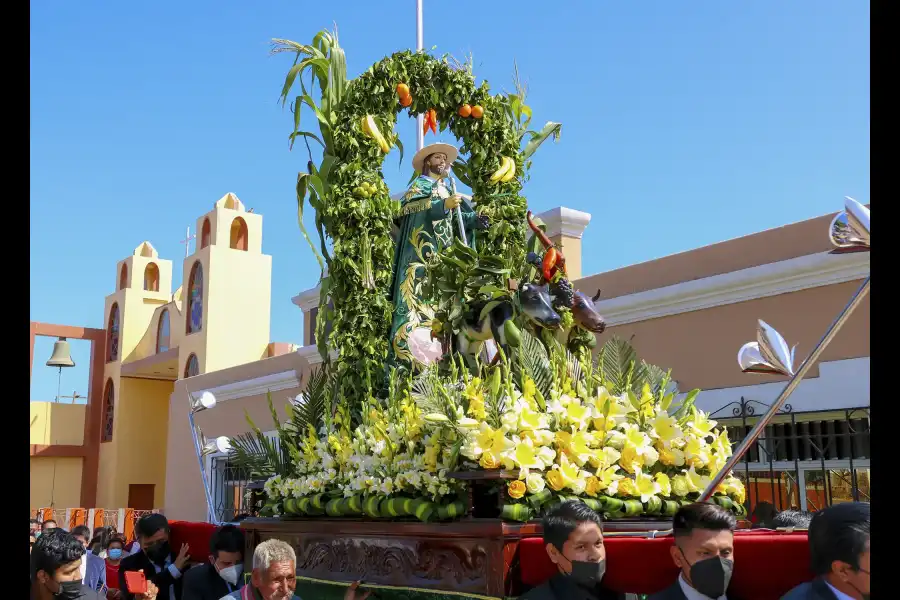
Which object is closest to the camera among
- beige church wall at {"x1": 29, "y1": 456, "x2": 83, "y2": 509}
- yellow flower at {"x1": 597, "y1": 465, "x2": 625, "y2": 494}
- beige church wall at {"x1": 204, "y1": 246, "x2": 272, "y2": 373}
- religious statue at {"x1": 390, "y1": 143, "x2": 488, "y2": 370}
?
yellow flower at {"x1": 597, "y1": 465, "x2": 625, "y2": 494}

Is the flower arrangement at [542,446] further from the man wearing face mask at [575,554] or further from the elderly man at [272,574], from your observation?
the elderly man at [272,574]

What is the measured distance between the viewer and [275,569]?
9.32 feet

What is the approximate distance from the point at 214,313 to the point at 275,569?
68.8 ft

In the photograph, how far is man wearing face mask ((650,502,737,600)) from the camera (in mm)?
2418

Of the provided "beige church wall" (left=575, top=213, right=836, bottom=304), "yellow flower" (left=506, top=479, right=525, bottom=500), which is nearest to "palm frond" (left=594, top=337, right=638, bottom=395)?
"yellow flower" (left=506, top=479, right=525, bottom=500)

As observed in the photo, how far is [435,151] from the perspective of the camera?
5754mm

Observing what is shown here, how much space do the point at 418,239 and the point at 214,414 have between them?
1422 cm

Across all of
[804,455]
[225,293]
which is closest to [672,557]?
[804,455]

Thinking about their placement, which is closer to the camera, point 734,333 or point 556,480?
point 556,480

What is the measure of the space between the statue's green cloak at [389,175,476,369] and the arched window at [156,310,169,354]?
21.6 metres

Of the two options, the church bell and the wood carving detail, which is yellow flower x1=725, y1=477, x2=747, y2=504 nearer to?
the wood carving detail

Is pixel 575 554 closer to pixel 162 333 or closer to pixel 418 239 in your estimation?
pixel 418 239

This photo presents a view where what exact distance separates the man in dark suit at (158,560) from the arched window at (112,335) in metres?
23.3
